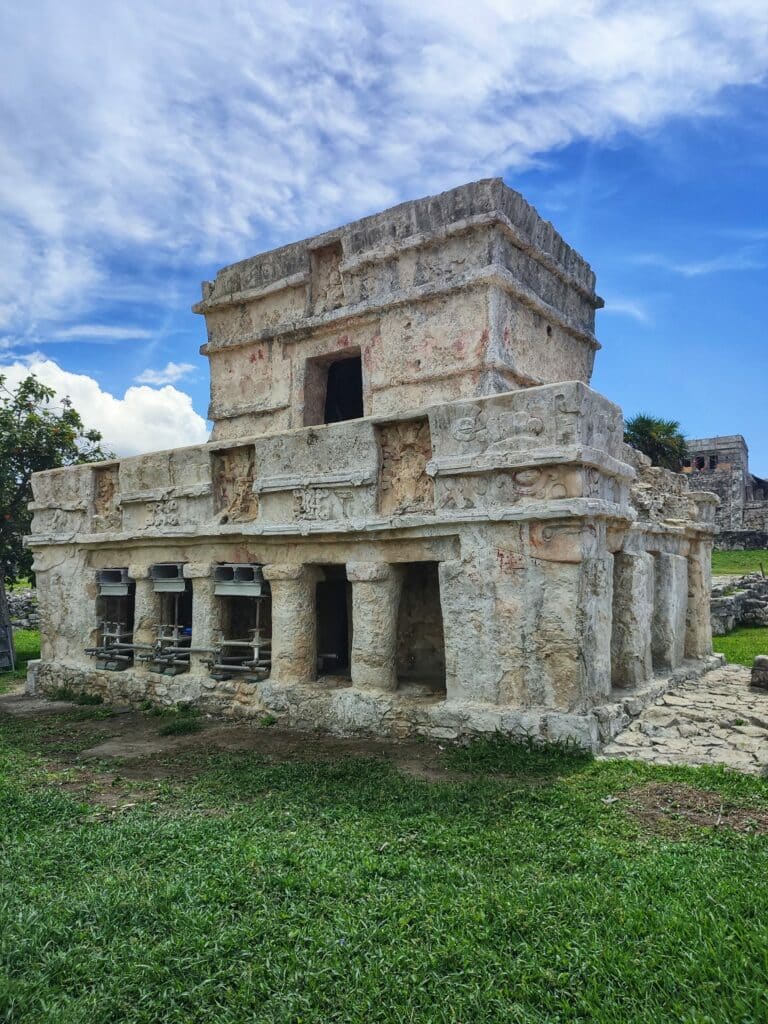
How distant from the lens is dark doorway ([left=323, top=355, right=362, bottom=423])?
11.5m

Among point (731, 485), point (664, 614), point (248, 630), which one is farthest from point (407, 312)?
point (731, 485)

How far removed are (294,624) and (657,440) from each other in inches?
758

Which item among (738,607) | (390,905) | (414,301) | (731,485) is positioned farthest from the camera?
(731,485)

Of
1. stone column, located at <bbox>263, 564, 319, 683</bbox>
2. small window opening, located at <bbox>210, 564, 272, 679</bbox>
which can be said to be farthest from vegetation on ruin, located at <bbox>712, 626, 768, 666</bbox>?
small window opening, located at <bbox>210, 564, 272, 679</bbox>

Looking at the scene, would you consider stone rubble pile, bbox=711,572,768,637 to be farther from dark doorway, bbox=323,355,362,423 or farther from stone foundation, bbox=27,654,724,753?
dark doorway, bbox=323,355,362,423

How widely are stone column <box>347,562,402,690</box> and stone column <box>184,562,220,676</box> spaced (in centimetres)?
213

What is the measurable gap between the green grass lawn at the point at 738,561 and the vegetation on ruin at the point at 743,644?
24.8 ft

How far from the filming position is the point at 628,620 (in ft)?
24.4

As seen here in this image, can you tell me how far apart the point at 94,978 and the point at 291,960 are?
0.82 m

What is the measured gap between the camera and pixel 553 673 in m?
5.83

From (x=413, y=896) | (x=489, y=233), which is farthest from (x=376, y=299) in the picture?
(x=413, y=896)

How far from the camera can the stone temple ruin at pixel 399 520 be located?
6016 millimetres

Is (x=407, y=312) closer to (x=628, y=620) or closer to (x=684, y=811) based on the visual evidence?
(x=628, y=620)

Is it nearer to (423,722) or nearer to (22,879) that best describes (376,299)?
(423,722)
